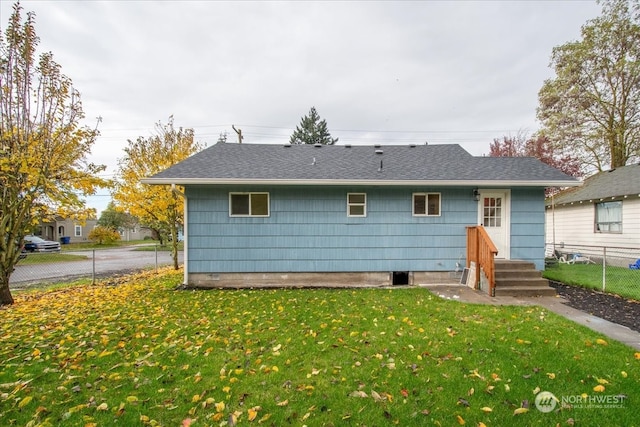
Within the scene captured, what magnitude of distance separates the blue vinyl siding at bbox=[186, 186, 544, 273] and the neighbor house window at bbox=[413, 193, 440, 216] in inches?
5.6

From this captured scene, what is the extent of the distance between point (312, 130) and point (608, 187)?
1053 inches

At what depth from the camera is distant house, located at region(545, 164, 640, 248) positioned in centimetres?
1054

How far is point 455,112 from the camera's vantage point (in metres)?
18.4

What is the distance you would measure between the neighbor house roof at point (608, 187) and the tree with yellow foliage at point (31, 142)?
17915 millimetres

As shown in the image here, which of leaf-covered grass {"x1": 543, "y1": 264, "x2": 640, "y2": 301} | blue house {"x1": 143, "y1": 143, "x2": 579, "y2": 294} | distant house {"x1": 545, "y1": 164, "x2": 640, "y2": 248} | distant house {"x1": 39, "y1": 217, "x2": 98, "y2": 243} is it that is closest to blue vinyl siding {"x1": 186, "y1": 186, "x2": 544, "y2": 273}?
blue house {"x1": 143, "y1": 143, "x2": 579, "y2": 294}

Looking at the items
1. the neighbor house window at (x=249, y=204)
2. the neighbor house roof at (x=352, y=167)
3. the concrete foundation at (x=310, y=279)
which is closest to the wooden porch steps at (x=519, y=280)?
the concrete foundation at (x=310, y=279)

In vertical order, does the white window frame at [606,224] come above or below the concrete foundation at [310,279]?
above

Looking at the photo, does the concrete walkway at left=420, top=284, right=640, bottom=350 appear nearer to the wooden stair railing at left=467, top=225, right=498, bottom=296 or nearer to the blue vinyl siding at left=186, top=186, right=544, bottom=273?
the wooden stair railing at left=467, top=225, right=498, bottom=296

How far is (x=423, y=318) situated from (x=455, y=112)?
17693mm

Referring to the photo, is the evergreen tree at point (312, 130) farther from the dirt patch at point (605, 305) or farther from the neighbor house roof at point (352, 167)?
the dirt patch at point (605, 305)

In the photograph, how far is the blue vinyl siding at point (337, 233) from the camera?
7496mm

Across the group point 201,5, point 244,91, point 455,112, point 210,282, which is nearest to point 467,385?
point 210,282

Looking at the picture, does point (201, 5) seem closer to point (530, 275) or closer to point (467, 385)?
point (467, 385)

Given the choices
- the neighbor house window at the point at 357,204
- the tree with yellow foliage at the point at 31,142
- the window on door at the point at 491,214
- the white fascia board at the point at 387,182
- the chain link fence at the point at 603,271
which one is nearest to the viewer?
the tree with yellow foliage at the point at 31,142
